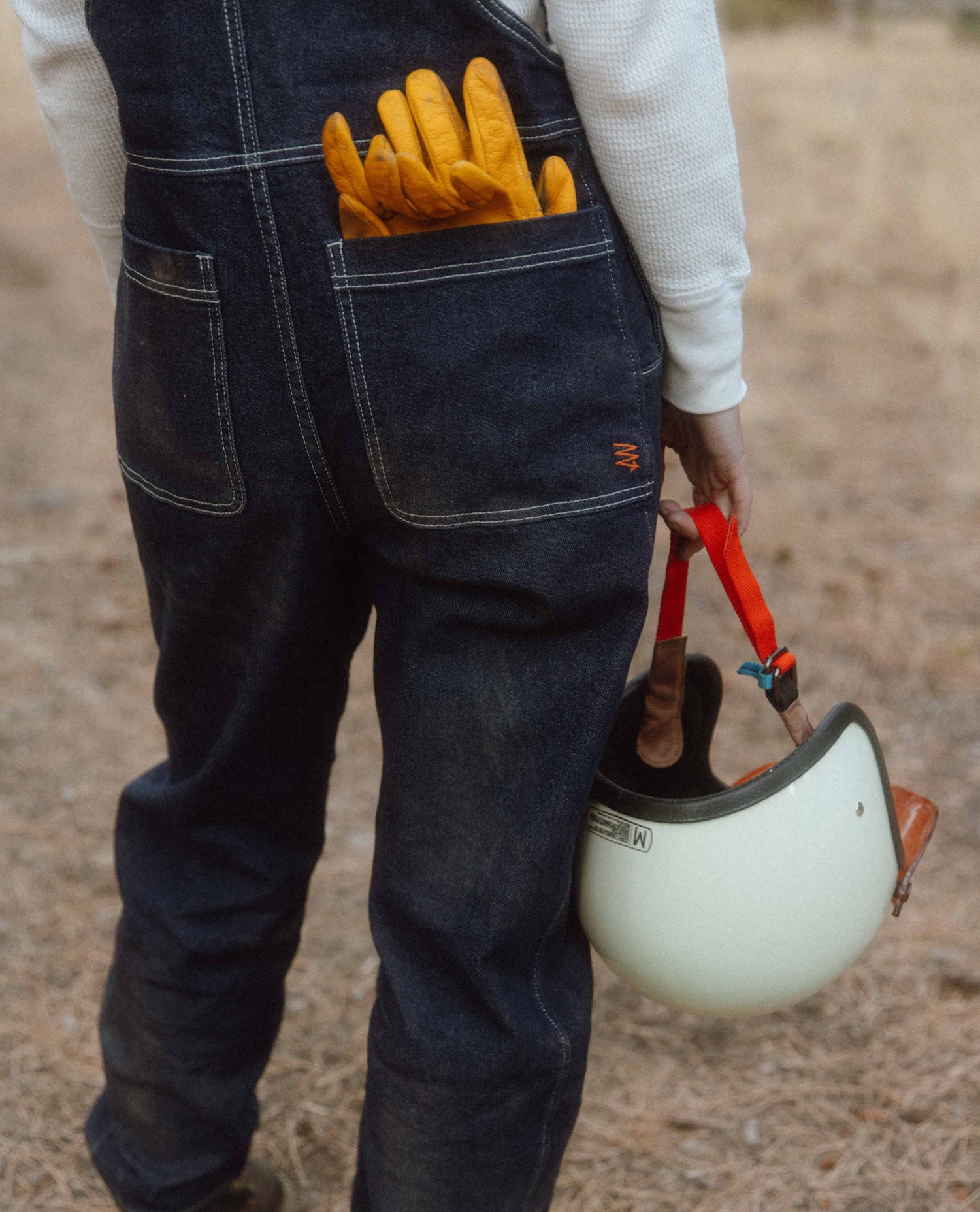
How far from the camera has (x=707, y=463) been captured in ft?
3.70

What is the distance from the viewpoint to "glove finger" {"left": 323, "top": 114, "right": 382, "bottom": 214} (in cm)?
83

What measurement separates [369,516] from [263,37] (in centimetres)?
38

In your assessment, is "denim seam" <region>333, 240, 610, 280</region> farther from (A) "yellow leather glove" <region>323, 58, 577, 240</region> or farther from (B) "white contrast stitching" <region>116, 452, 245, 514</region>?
(B) "white contrast stitching" <region>116, 452, 245, 514</region>

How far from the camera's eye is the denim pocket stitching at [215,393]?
0.92 metres

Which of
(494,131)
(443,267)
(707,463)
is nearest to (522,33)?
(494,131)

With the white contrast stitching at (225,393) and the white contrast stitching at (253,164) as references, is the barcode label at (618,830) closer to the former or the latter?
the white contrast stitching at (225,393)

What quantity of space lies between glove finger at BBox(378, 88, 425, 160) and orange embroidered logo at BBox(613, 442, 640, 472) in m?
0.27

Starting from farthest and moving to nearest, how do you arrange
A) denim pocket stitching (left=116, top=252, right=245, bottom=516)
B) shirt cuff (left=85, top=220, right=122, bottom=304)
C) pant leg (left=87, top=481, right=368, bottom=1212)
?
shirt cuff (left=85, top=220, right=122, bottom=304) → pant leg (left=87, top=481, right=368, bottom=1212) → denim pocket stitching (left=116, top=252, right=245, bottom=516)

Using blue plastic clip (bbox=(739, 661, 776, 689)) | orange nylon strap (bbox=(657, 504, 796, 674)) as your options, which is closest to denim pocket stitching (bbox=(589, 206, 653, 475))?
orange nylon strap (bbox=(657, 504, 796, 674))

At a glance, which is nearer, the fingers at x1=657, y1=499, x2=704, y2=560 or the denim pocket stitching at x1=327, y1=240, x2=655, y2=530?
the denim pocket stitching at x1=327, y1=240, x2=655, y2=530

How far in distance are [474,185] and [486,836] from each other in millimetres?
546

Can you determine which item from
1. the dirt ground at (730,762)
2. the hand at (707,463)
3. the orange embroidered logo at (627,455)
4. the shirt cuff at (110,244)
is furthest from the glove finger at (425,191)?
the dirt ground at (730,762)

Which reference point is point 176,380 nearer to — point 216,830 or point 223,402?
point 223,402

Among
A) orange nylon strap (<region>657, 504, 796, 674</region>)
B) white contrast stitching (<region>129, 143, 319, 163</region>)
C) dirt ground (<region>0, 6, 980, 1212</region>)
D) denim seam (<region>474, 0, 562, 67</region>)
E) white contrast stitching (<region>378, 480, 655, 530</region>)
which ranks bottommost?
dirt ground (<region>0, 6, 980, 1212</region>)
